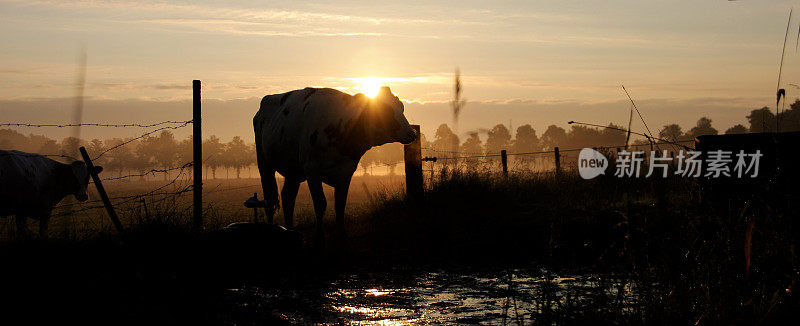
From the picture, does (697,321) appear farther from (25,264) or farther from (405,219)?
(405,219)

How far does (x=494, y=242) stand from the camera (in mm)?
9805

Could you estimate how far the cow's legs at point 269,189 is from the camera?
11.6 meters

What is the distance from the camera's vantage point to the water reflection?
17.4 ft

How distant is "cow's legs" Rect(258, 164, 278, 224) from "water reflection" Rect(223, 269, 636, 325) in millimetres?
4361

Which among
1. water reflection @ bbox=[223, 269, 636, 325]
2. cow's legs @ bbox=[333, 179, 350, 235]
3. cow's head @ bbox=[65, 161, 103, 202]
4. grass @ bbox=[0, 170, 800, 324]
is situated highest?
cow's head @ bbox=[65, 161, 103, 202]

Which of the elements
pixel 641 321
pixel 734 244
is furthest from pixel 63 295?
pixel 734 244

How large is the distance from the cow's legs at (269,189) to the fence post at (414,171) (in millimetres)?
2330

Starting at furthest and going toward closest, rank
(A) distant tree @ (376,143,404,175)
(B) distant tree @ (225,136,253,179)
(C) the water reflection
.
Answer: (B) distant tree @ (225,136,253,179)
(A) distant tree @ (376,143,404,175)
(C) the water reflection

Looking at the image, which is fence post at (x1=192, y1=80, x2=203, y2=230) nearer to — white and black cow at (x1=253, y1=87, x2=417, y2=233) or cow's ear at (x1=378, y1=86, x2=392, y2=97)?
white and black cow at (x1=253, y1=87, x2=417, y2=233)

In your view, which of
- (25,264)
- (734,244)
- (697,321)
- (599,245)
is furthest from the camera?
(599,245)

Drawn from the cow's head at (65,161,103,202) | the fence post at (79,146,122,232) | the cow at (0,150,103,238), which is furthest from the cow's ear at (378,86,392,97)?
the cow's head at (65,161,103,202)

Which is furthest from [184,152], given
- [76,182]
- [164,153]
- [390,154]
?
[76,182]

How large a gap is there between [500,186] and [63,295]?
30.1 ft

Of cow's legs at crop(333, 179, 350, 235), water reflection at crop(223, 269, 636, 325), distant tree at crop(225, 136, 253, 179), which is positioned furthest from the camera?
distant tree at crop(225, 136, 253, 179)
